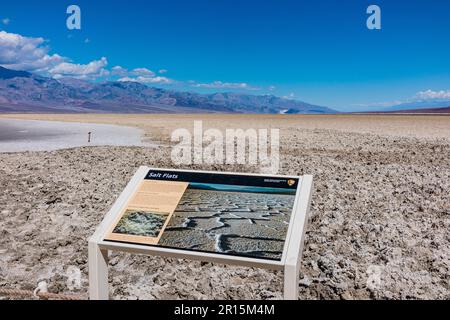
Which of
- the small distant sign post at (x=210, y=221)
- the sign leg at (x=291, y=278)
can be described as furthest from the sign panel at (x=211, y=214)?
the sign leg at (x=291, y=278)

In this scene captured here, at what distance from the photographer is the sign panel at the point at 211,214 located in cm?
386

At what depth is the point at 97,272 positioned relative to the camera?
13.7 feet

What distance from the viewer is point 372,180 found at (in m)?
8.94

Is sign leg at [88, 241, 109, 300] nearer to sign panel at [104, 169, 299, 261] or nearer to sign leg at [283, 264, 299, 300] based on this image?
A: sign panel at [104, 169, 299, 261]

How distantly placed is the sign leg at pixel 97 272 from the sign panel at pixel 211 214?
211mm

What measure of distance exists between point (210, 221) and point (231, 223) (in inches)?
8.3

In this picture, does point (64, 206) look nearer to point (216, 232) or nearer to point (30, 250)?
point (30, 250)

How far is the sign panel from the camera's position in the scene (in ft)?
12.7

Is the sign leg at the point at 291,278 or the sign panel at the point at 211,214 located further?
the sign panel at the point at 211,214

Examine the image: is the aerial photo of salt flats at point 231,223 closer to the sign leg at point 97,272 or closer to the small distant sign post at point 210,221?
the small distant sign post at point 210,221

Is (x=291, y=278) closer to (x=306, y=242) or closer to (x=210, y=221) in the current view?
(x=210, y=221)

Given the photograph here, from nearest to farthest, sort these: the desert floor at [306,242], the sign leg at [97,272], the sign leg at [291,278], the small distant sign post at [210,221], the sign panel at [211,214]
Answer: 1. the sign leg at [291,278]
2. the small distant sign post at [210,221]
3. the sign panel at [211,214]
4. the sign leg at [97,272]
5. the desert floor at [306,242]
